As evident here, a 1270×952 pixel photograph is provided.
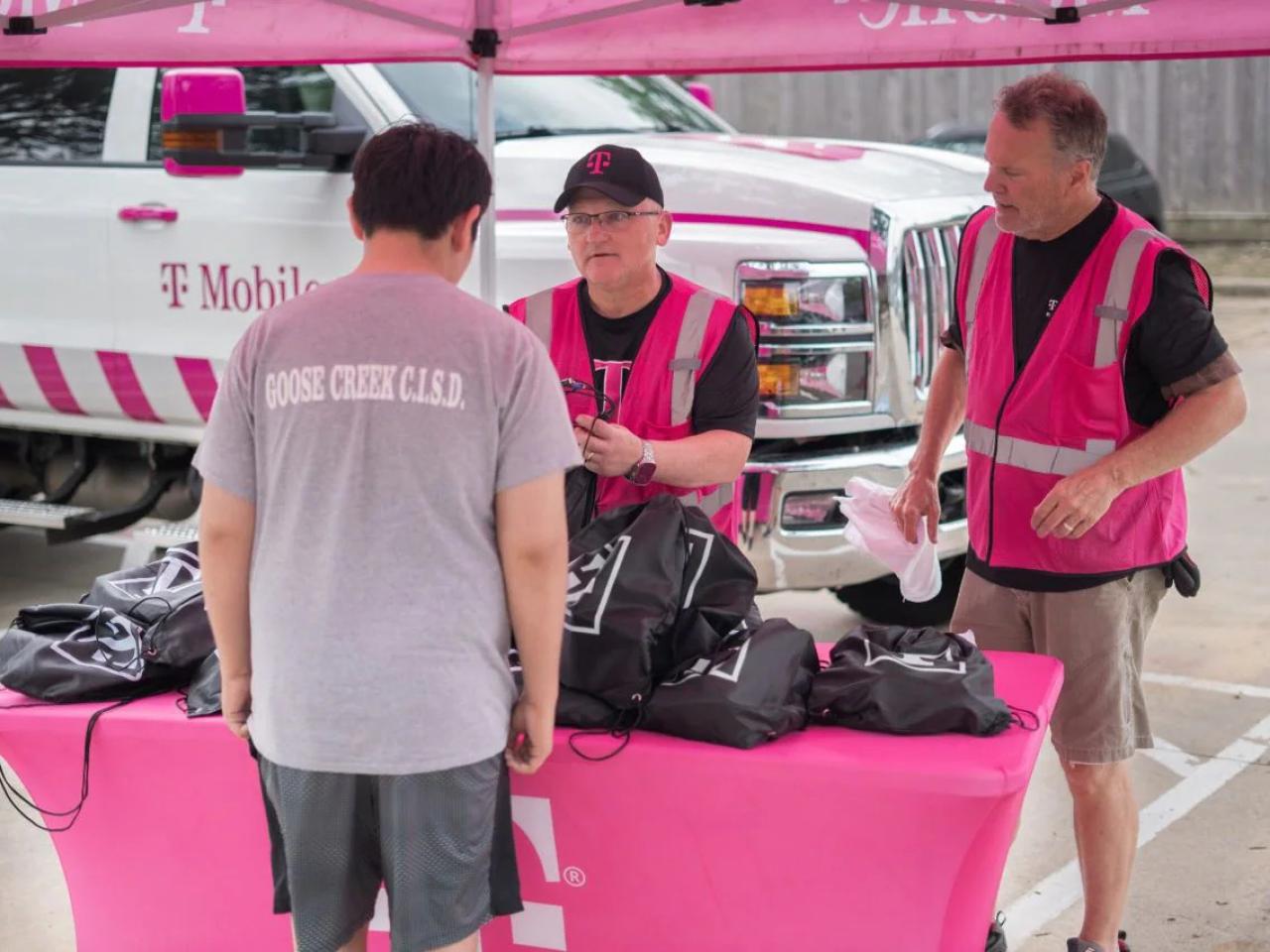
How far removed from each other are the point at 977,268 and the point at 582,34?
1.39 metres

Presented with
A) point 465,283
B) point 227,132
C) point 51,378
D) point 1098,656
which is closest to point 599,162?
point 1098,656

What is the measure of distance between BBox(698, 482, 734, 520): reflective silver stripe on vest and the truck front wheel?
2.54 m

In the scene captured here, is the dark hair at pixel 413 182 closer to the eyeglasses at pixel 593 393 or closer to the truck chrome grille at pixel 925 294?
the eyeglasses at pixel 593 393

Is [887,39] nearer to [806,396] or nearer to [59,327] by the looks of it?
[806,396]

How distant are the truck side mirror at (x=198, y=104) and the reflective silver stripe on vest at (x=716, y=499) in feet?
8.85

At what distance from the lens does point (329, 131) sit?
558cm

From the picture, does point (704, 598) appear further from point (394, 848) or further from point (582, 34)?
point (582, 34)

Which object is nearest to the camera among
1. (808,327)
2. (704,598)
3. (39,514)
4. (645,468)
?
(704,598)

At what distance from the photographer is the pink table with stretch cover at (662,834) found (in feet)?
9.39

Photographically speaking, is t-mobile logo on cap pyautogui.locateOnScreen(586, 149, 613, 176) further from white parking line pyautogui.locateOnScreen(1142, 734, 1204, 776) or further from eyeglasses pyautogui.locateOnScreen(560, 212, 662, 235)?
white parking line pyautogui.locateOnScreen(1142, 734, 1204, 776)

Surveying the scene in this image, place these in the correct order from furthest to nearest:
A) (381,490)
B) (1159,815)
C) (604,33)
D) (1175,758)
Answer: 1. (1175,758)
2. (1159,815)
3. (604,33)
4. (381,490)

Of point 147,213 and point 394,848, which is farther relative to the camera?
point 147,213

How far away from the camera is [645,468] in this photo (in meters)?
3.22

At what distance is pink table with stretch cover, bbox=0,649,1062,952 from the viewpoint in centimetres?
286
